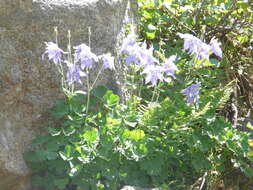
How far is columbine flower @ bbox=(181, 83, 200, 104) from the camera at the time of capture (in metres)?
2.66

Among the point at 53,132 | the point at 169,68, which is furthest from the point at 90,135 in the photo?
the point at 169,68

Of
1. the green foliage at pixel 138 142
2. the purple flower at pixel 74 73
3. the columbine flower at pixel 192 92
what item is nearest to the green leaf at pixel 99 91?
the green foliage at pixel 138 142

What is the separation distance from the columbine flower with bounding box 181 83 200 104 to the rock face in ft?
2.28

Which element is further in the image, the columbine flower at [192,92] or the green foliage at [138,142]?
the columbine flower at [192,92]

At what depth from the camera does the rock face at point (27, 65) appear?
262cm

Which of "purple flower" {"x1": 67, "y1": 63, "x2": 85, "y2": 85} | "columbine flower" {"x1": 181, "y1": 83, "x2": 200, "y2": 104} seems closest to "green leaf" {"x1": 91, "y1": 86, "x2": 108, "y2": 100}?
"purple flower" {"x1": 67, "y1": 63, "x2": 85, "y2": 85}

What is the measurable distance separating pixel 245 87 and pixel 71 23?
6.46 ft

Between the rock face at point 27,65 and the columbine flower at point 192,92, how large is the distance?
70 centimetres

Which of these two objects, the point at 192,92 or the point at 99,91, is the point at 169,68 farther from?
the point at 99,91

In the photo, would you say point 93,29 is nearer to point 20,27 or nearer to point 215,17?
point 20,27

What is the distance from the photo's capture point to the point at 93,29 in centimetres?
281

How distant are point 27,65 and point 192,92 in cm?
103

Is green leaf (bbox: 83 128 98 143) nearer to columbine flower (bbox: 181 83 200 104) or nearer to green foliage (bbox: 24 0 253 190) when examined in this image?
green foliage (bbox: 24 0 253 190)

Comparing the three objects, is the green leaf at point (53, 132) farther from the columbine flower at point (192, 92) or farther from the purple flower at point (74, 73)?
the columbine flower at point (192, 92)
